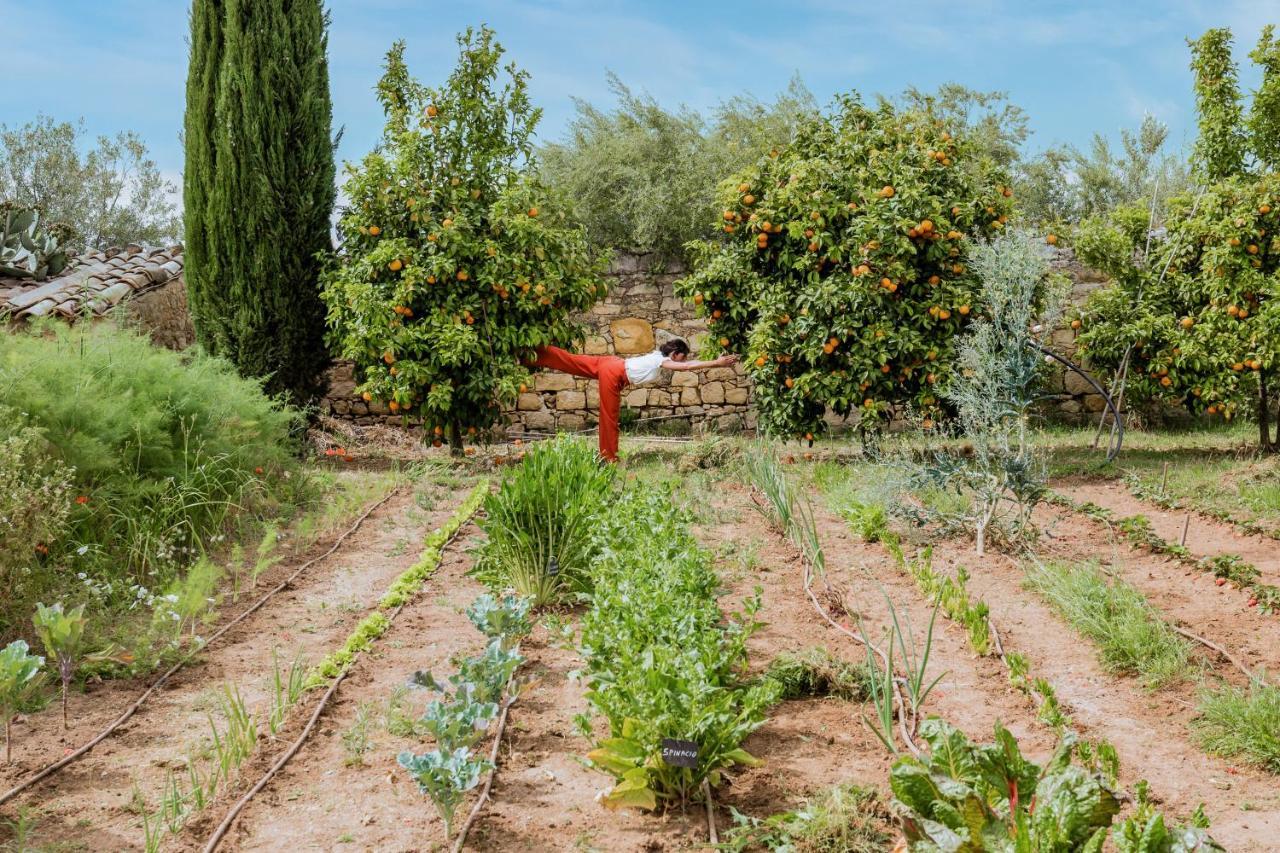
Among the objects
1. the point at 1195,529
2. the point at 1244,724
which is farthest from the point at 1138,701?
the point at 1195,529

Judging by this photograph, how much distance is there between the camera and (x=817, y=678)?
4.29 m

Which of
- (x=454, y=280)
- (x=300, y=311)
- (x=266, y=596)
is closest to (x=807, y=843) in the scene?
(x=266, y=596)

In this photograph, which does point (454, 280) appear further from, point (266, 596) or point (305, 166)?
point (266, 596)

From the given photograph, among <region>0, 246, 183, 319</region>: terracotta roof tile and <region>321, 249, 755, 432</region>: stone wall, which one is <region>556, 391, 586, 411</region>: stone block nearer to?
<region>321, 249, 755, 432</region>: stone wall

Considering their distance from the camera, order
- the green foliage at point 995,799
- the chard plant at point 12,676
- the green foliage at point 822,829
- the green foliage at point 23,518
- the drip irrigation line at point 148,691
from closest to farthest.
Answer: the green foliage at point 995,799
the green foliage at point 822,829
the drip irrigation line at point 148,691
the chard plant at point 12,676
the green foliage at point 23,518

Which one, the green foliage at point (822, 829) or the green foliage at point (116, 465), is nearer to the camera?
the green foliage at point (822, 829)

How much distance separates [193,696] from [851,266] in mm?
6754

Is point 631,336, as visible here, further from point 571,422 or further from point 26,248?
point 26,248

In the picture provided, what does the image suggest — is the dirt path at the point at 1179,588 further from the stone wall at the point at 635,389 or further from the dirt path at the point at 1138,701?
the stone wall at the point at 635,389

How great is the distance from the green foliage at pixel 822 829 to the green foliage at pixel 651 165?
426 inches

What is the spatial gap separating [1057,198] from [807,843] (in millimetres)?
19782

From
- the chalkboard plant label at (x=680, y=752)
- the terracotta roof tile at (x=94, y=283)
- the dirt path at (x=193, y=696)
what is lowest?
the dirt path at (x=193, y=696)

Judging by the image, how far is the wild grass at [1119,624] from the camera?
4.57m

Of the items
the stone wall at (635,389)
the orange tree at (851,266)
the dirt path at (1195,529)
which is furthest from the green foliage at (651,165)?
the dirt path at (1195,529)
